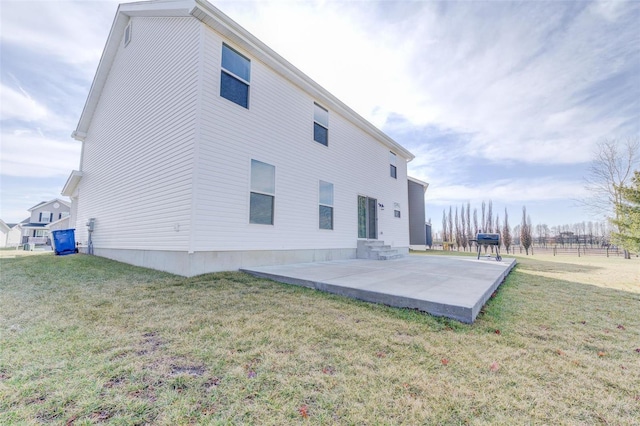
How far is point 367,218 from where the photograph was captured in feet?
33.1

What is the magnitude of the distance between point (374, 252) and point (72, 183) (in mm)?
12966

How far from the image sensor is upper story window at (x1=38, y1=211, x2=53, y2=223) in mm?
32162

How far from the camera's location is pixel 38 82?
10.6 metres

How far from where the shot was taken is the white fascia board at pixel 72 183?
11.1 meters

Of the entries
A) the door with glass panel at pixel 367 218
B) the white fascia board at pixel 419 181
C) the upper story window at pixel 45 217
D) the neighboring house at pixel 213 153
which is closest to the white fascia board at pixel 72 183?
the neighboring house at pixel 213 153

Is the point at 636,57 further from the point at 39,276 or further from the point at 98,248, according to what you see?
the point at 98,248

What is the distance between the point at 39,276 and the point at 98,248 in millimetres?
4304

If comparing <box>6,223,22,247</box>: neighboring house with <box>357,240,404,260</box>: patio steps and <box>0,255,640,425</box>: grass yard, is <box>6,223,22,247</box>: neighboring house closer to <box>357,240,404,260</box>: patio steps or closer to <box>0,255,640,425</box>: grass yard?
<box>0,255,640,425</box>: grass yard

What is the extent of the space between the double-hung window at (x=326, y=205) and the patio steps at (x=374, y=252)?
1.60m

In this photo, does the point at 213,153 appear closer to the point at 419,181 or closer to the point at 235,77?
the point at 235,77

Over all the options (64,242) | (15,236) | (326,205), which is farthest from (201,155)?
(15,236)

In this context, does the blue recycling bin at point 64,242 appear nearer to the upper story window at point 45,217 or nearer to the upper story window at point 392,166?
the upper story window at point 392,166

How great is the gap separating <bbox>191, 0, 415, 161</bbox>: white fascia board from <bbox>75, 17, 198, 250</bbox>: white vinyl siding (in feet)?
1.29

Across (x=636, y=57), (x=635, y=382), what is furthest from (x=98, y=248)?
(x=636, y=57)
